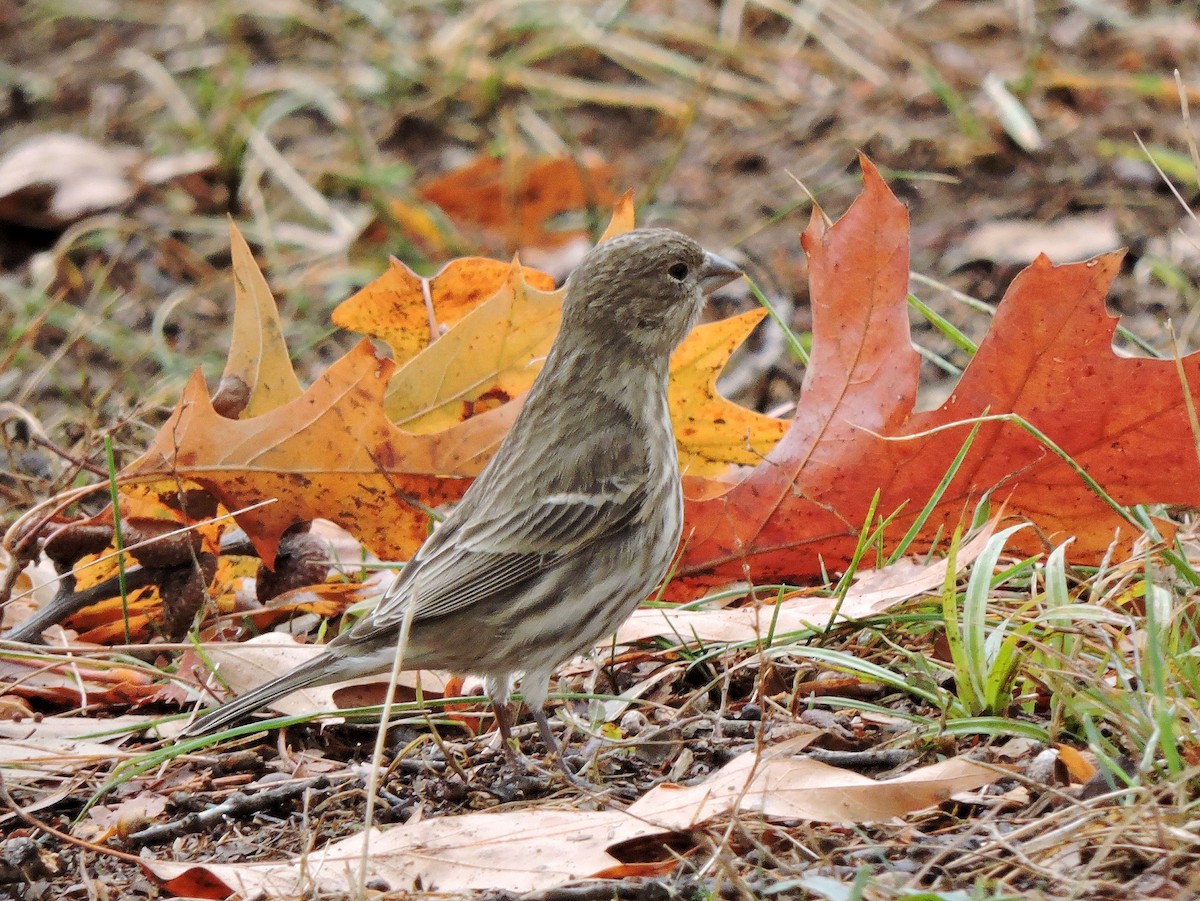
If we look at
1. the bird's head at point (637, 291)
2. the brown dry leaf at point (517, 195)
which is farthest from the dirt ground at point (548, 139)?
the bird's head at point (637, 291)

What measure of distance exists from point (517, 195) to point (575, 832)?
217 inches

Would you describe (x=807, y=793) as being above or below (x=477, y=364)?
below

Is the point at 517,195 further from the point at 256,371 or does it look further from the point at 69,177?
the point at 256,371

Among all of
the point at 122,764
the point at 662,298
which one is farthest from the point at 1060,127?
the point at 122,764

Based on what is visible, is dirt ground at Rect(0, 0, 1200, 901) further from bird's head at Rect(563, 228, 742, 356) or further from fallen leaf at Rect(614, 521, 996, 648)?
fallen leaf at Rect(614, 521, 996, 648)

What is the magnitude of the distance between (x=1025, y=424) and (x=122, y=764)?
7.67 feet

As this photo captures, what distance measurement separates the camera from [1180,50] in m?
8.55

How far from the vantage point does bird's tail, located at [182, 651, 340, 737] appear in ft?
12.1

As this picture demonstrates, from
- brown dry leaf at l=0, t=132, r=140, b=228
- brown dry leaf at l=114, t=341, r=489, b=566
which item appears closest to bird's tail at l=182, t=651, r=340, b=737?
brown dry leaf at l=114, t=341, r=489, b=566

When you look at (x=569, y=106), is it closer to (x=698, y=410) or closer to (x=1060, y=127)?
(x=1060, y=127)

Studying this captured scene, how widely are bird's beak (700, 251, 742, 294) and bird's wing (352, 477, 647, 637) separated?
0.75 meters

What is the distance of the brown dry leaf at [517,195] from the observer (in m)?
8.10

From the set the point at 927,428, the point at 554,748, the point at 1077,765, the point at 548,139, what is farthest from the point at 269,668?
the point at 548,139

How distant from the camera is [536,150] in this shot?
28.3 ft
